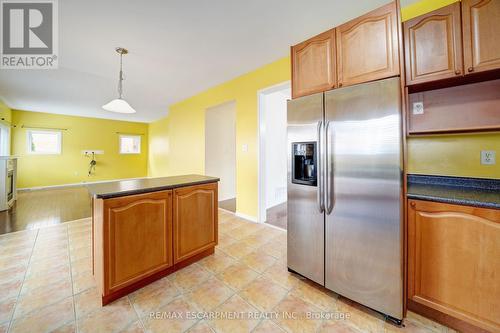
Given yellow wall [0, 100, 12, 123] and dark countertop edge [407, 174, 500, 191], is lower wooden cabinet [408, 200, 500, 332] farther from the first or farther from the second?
yellow wall [0, 100, 12, 123]

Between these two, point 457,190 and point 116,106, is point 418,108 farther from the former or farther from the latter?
point 116,106

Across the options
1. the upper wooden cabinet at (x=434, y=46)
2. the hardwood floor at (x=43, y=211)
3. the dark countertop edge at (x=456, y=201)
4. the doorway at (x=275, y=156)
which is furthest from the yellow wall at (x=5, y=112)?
the dark countertop edge at (x=456, y=201)

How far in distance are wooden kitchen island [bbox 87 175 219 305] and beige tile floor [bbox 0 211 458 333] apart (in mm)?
152

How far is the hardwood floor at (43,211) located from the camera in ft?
10.2

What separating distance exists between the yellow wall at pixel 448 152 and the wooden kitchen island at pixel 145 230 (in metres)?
2.11

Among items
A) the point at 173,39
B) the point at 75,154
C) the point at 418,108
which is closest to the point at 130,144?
the point at 75,154

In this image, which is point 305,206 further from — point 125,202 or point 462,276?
point 125,202

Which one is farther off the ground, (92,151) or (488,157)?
(92,151)

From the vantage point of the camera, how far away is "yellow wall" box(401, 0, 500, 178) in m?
1.50

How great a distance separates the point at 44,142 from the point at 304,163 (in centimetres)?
874

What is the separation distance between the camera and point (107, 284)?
142 cm

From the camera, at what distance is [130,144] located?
8.22 m

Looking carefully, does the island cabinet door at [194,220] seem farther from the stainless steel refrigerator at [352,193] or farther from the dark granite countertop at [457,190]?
the dark granite countertop at [457,190]

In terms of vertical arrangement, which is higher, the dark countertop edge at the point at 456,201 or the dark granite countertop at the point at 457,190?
the dark granite countertop at the point at 457,190
